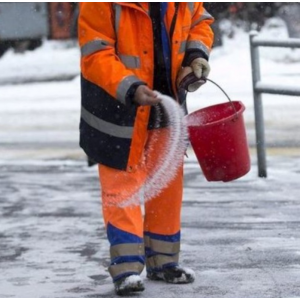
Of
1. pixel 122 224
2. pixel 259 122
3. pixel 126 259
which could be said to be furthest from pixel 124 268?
pixel 259 122

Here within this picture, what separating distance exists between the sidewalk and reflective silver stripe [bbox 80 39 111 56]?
108 centimetres

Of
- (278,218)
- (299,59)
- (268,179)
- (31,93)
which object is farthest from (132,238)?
(299,59)

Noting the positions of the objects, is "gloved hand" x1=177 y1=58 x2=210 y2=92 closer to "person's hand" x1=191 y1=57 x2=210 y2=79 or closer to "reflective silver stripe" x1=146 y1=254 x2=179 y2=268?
"person's hand" x1=191 y1=57 x2=210 y2=79

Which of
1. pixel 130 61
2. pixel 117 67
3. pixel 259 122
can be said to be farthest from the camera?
pixel 259 122

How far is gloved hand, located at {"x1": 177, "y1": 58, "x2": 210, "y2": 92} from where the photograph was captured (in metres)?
5.45

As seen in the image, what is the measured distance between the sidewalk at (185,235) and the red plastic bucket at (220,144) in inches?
19.9

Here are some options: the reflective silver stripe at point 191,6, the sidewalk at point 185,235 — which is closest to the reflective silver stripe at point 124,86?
the reflective silver stripe at point 191,6

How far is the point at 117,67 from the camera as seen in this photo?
17.2 feet

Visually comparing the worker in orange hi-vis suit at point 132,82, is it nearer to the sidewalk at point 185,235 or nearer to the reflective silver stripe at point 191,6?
the reflective silver stripe at point 191,6

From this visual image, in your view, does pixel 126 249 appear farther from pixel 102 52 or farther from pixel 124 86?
pixel 102 52

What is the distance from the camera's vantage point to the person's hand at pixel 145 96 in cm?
514

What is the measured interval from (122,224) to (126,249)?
0.11 meters

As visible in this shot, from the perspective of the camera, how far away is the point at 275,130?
1202 centimetres

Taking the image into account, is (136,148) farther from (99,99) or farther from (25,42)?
(25,42)
